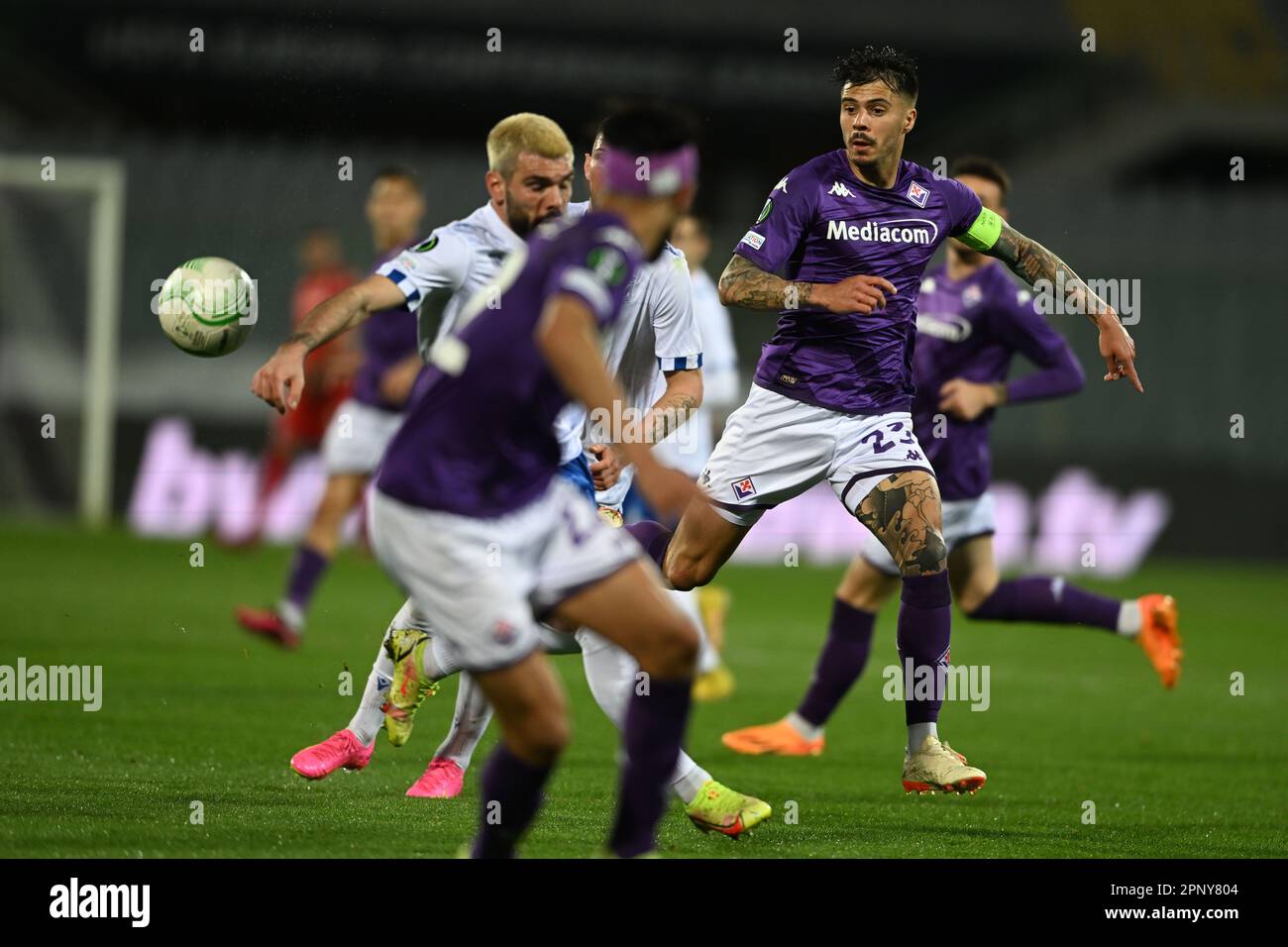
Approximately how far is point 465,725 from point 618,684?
82 cm

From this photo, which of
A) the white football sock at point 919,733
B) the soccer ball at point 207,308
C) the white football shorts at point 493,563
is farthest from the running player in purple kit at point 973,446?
the white football shorts at point 493,563

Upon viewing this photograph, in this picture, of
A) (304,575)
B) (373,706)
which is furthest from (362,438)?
(373,706)

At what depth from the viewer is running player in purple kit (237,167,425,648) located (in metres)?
9.49

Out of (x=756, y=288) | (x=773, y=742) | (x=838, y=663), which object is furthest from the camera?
(x=773, y=742)

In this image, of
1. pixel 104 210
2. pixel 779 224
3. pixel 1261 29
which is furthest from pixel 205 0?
pixel 779 224

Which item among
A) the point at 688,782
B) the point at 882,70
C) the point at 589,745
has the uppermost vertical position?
the point at 882,70

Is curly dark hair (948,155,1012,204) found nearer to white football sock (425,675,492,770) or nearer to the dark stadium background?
white football sock (425,675,492,770)

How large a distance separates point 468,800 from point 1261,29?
66.8 feet

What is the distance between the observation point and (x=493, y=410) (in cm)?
436

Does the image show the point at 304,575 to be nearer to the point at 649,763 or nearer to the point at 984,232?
the point at 984,232

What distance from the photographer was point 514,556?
4438 mm

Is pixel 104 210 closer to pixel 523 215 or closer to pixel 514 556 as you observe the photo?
pixel 523 215

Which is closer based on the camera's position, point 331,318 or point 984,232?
point 331,318

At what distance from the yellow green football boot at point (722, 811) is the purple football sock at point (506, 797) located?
117 centimetres
